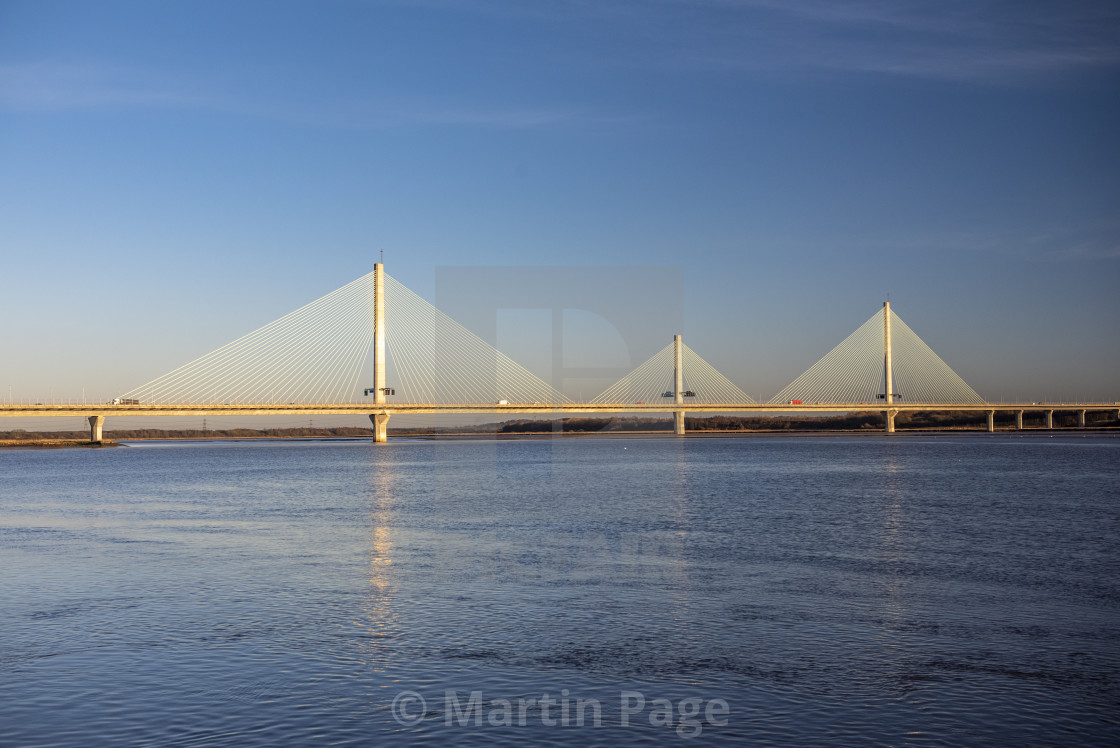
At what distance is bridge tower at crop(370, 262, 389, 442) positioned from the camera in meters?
120

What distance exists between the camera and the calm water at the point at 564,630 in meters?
11.7

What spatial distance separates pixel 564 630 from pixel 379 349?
A: 10660 cm

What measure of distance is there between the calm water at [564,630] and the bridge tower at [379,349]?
84.2 meters

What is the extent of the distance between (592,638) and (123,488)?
5110cm

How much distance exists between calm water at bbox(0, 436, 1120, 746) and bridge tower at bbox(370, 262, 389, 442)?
276 feet

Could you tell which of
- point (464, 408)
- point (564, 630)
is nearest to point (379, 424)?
point (464, 408)

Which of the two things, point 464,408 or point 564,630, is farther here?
point 464,408

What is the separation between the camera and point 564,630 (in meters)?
16.6

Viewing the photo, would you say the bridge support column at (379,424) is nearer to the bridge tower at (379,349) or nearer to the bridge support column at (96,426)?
the bridge tower at (379,349)

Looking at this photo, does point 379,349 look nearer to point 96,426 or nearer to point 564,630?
point 96,426

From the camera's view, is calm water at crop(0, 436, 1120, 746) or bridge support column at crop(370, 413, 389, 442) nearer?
calm water at crop(0, 436, 1120, 746)

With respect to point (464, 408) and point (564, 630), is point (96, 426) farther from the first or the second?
point (564, 630)

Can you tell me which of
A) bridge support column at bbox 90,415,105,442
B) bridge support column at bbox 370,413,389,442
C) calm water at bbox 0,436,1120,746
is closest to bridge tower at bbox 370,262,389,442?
bridge support column at bbox 370,413,389,442

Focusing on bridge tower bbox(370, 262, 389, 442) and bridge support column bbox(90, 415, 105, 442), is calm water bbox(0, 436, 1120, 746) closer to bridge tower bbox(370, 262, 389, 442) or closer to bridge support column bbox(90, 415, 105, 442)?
bridge tower bbox(370, 262, 389, 442)
